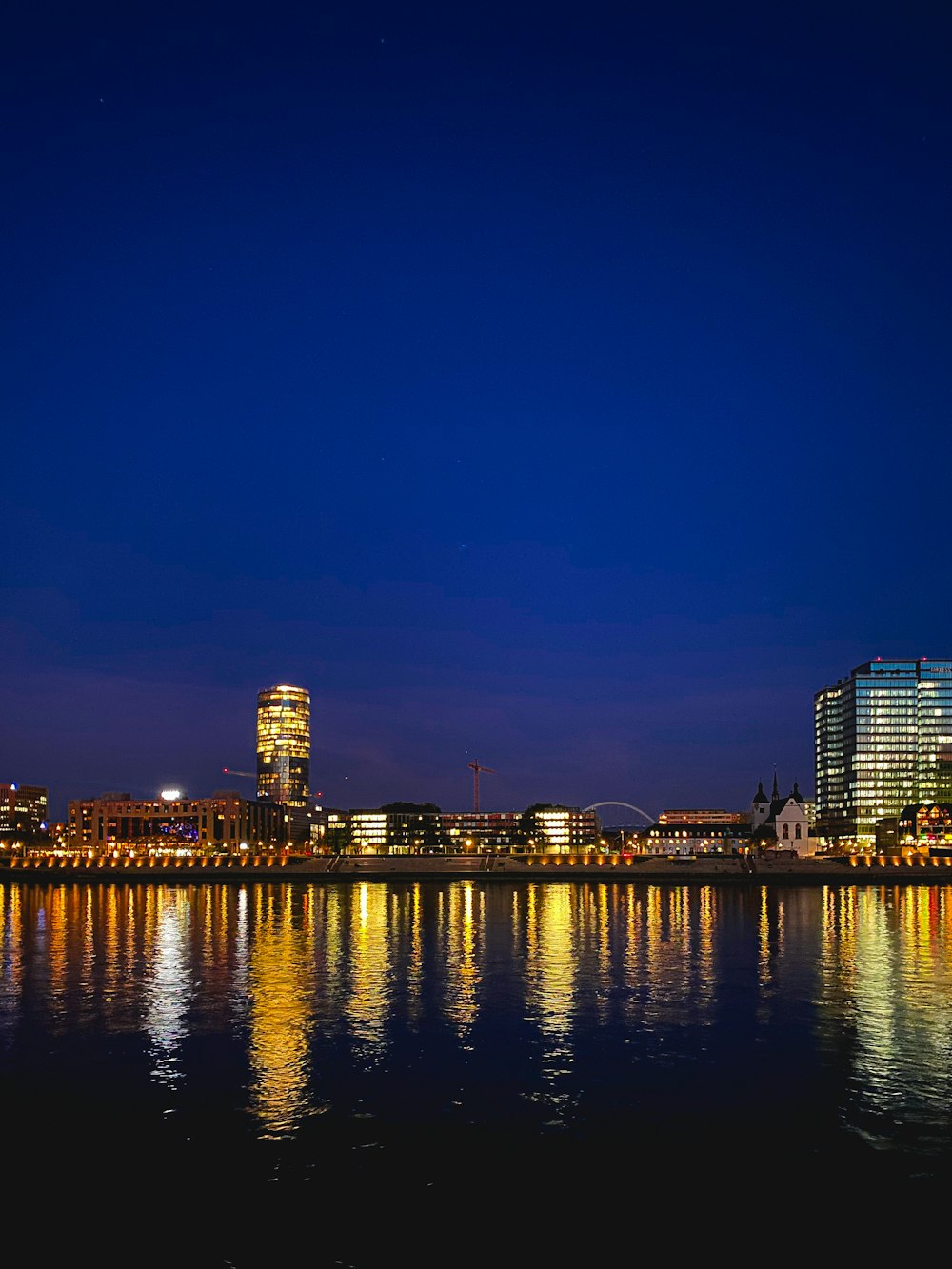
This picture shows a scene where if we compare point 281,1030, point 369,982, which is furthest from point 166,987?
point 281,1030

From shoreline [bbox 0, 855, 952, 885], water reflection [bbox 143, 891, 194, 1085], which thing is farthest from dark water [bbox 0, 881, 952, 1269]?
shoreline [bbox 0, 855, 952, 885]

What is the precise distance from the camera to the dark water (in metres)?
18.5

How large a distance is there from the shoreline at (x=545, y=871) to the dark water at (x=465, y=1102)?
109 m

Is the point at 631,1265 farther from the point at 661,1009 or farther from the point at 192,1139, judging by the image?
the point at 661,1009

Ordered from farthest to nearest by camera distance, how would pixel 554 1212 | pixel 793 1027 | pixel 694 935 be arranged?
pixel 694 935, pixel 793 1027, pixel 554 1212

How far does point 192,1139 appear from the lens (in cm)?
2314

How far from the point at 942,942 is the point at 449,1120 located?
1872 inches

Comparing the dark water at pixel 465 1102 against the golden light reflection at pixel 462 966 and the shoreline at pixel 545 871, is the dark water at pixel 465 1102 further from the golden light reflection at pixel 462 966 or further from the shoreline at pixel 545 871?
the shoreline at pixel 545 871

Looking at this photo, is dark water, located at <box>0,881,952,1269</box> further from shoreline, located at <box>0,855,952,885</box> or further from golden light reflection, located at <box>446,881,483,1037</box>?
shoreline, located at <box>0,855,952,885</box>

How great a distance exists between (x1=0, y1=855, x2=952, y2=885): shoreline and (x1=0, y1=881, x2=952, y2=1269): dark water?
358 feet

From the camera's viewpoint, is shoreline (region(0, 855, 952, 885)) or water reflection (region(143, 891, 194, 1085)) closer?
water reflection (region(143, 891, 194, 1085))

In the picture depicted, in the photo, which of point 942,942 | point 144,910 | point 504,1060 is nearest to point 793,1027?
point 504,1060

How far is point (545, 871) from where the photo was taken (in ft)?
563

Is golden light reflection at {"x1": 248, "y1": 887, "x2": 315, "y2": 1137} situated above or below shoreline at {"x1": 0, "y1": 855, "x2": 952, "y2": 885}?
above
